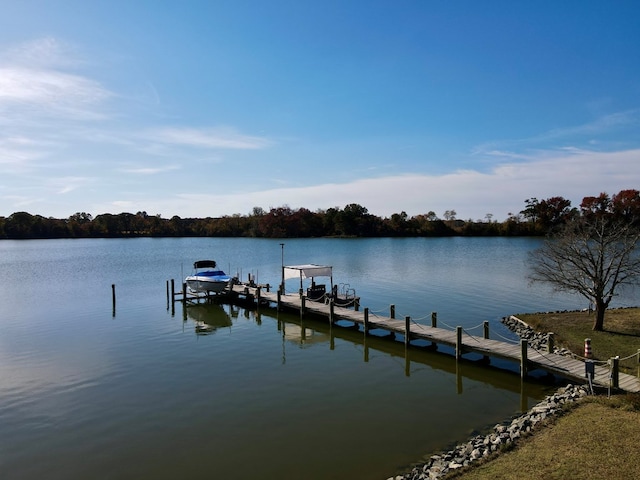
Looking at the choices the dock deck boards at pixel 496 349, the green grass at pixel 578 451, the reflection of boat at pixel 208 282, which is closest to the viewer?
the green grass at pixel 578 451

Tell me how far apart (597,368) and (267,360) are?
13479 millimetres

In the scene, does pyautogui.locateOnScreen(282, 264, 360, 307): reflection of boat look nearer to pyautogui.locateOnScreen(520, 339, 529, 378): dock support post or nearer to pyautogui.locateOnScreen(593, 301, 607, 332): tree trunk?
pyautogui.locateOnScreen(593, 301, 607, 332): tree trunk

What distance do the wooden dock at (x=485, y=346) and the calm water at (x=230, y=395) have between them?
2.75 feet

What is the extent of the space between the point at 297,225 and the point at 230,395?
131559 millimetres

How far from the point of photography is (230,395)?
16.0 meters

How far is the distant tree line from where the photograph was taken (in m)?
137

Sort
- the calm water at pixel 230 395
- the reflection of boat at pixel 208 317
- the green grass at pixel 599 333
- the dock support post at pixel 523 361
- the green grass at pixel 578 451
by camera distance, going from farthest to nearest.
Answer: the reflection of boat at pixel 208 317
the green grass at pixel 599 333
the dock support post at pixel 523 361
the calm water at pixel 230 395
the green grass at pixel 578 451

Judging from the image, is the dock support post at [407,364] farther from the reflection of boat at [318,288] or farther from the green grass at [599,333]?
the reflection of boat at [318,288]

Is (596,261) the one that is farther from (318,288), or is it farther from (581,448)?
(318,288)

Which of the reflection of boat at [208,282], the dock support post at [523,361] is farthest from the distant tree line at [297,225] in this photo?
the dock support post at [523,361]

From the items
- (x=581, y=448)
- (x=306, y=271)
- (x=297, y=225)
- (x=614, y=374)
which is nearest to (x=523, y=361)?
(x=614, y=374)

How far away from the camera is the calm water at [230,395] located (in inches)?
459

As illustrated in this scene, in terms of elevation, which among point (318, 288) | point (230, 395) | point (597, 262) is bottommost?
point (230, 395)

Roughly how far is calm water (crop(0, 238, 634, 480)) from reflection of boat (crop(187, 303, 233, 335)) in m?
0.29
